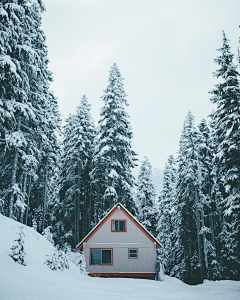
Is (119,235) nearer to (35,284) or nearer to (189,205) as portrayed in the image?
(189,205)

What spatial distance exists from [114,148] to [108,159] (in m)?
1.19

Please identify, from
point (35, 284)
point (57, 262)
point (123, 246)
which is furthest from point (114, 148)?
point (35, 284)

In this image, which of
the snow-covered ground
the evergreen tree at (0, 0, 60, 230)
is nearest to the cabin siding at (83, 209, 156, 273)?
the evergreen tree at (0, 0, 60, 230)

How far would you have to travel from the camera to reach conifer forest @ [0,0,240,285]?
15828 millimetres

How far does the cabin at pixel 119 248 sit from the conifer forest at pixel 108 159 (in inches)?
87.9

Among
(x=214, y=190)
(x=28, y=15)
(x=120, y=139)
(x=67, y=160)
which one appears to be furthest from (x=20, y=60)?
(x=214, y=190)

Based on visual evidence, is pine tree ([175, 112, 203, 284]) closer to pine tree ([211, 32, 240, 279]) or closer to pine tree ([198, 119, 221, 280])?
pine tree ([198, 119, 221, 280])

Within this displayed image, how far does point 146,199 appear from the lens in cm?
3753

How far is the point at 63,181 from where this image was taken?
2770cm

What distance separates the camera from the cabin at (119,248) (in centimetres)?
2164

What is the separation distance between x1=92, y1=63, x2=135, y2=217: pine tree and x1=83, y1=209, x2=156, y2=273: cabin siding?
257 centimetres

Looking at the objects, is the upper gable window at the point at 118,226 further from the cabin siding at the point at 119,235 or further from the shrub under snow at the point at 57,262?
the shrub under snow at the point at 57,262

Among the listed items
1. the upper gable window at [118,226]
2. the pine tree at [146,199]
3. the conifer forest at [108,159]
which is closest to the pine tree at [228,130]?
the conifer forest at [108,159]

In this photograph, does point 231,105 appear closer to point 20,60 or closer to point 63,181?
point 20,60
